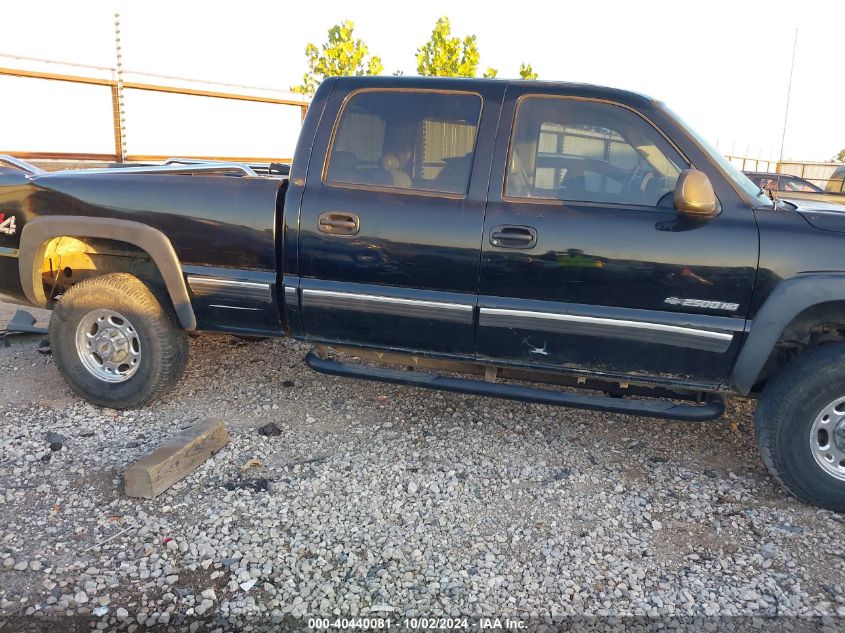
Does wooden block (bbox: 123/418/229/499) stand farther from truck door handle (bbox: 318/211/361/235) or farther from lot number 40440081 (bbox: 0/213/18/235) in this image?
lot number 40440081 (bbox: 0/213/18/235)

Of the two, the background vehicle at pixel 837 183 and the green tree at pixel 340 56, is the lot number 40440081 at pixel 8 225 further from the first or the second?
the green tree at pixel 340 56

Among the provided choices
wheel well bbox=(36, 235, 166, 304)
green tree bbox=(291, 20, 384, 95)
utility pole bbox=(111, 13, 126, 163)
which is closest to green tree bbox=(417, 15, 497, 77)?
green tree bbox=(291, 20, 384, 95)

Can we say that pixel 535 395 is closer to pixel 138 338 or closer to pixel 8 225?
pixel 138 338

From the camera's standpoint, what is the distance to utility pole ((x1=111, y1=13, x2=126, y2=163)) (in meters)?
13.4

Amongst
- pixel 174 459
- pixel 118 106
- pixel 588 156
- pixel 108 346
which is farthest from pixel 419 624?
pixel 118 106

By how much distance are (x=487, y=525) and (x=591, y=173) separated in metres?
1.84

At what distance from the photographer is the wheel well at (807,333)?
128 inches

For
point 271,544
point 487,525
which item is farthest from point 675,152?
point 271,544

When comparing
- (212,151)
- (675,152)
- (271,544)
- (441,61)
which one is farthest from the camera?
(441,61)

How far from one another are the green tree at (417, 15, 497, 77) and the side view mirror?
2096 cm

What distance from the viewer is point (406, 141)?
3725mm

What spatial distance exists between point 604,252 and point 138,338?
2791mm

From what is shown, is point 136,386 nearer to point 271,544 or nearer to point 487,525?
point 271,544

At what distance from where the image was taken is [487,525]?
3.13 meters
